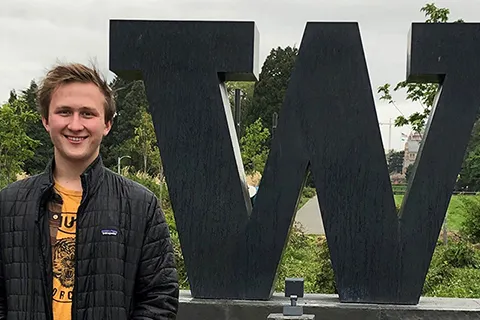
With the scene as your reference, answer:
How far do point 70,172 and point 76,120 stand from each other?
0.19 m

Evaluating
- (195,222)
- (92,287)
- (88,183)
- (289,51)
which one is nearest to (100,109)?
(88,183)

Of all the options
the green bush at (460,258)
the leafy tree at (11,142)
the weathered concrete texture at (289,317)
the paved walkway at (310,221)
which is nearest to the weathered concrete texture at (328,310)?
the weathered concrete texture at (289,317)

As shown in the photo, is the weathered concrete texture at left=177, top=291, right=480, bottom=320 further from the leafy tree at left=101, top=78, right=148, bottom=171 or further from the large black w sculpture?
the leafy tree at left=101, top=78, right=148, bottom=171

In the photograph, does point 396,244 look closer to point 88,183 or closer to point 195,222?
point 195,222

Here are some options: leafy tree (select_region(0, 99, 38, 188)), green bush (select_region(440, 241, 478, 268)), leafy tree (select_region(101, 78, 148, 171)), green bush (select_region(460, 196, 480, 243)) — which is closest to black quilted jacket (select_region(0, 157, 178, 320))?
green bush (select_region(440, 241, 478, 268))

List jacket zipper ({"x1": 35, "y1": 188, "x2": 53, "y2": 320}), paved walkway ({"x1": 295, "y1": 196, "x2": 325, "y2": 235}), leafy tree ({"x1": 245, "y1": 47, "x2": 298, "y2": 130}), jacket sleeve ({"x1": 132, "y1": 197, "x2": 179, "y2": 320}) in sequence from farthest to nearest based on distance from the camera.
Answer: leafy tree ({"x1": 245, "y1": 47, "x2": 298, "y2": 130}) → paved walkway ({"x1": 295, "y1": 196, "x2": 325, "y2": 235}) → jacket sleeve ({"x1": 132, "y1": 197, "x2": 179, "y2": 320}) → jacket zipper ({"x1": 35, "y1": 188, "x2": 53, "y2": 320})

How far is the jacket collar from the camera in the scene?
93.6 inches

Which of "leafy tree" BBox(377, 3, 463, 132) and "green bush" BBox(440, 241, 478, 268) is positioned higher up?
"leafy tree" BBox(377, 3, 463, 132)

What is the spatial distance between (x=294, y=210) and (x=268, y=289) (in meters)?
0.63

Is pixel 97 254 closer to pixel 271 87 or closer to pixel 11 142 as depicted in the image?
pixel 11 142

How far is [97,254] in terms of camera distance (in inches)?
92.0

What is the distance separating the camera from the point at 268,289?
18.1ft

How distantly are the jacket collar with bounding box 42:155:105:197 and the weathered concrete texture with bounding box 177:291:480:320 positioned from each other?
10.3 feet

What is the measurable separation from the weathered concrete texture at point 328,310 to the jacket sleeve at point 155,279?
3.00 meters
